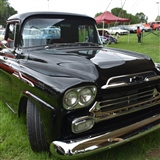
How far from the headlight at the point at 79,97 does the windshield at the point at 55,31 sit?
1481mm

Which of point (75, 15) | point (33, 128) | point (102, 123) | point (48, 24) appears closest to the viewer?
point (102, 123)

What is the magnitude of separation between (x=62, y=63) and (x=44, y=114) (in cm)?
72

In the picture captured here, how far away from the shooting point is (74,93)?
2.06 meters

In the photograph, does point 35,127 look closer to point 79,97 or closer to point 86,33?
point 79,97

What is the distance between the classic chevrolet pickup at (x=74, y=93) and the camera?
2047 mm

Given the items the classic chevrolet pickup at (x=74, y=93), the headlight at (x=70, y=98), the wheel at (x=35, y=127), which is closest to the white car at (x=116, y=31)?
the classic chevrolet pickup at (x=74, y=93)

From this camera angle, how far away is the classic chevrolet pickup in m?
2.05

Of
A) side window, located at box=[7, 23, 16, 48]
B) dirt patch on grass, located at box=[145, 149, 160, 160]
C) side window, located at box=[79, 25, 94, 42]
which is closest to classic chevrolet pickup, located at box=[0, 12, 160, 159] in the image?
side window, located at box=[7, 23, 16, 48]

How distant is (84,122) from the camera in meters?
2.05

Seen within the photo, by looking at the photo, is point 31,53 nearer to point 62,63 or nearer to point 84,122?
point 62,63

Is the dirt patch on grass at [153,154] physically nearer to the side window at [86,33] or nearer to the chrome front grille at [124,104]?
the chrome front grille at [124,104]

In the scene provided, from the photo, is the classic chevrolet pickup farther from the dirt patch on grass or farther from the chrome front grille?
the dirt patch on grass

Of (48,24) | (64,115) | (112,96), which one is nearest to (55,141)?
(64,115)

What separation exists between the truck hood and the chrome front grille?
0.76 feet
